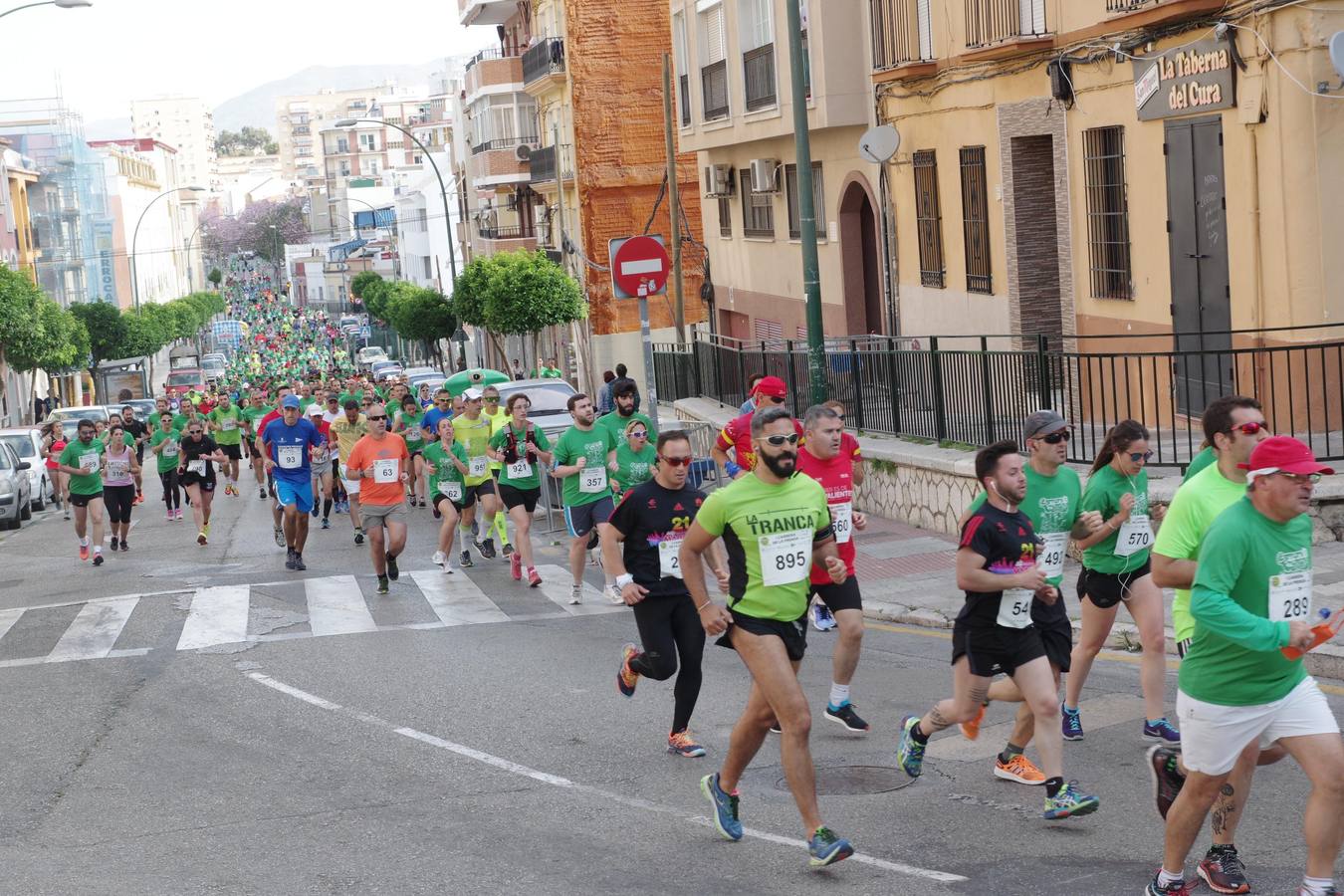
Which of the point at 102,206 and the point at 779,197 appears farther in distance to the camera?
the point at 102,206

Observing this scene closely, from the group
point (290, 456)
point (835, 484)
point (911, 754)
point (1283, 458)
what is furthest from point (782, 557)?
point (290, 456)

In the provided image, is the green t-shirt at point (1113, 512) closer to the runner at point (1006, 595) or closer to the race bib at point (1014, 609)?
the runner at point (1006, 595)

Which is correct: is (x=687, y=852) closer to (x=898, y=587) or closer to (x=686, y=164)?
(x=898, y=587)

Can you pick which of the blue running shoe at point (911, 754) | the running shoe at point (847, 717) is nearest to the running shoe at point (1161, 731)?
the blue running shoe at point (911, 754)

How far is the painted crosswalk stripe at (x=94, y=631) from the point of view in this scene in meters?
13.2

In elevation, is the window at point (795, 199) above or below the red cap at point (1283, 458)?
above

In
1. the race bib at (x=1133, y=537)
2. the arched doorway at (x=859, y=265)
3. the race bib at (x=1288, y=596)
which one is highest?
the arched doorway at (x=859, y=265)

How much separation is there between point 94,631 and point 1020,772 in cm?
888

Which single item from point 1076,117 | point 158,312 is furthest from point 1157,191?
point 158,312

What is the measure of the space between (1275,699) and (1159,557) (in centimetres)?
86

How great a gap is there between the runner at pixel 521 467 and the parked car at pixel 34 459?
15.7 metres

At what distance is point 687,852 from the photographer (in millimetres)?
7309

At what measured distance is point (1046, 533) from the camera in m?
8.28

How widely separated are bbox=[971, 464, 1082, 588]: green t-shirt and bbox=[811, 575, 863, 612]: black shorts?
1437 mm
